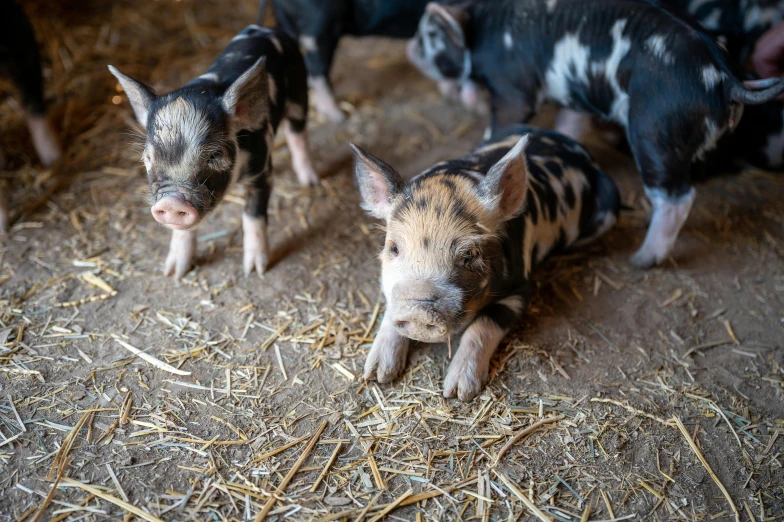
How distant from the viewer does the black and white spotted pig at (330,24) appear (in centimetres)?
489

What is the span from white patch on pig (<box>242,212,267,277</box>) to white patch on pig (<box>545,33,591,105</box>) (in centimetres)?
209

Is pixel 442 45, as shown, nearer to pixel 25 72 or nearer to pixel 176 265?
pixel 176 265

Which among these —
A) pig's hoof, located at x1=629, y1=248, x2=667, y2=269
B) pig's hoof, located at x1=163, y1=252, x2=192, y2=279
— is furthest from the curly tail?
pig's hoof, located at x1=163, y1=252, x2=192, y2=279

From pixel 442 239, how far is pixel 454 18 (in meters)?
2.29

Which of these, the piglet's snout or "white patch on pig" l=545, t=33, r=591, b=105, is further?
"white patch on pig" l=545, t=33, r=591, b=105

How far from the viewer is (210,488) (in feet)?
8.58

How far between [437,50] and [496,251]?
7.99ft

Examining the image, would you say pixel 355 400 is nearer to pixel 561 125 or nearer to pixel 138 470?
pixel 138 470

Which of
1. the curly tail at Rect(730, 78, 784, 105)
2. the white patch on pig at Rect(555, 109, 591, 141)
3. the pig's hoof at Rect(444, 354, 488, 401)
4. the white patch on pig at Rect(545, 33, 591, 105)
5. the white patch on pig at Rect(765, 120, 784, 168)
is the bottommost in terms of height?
the pig's hoof at Rect(444, 354, 488, 401)

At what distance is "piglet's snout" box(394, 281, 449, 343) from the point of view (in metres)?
2.69

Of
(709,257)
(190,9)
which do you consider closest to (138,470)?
(709,257)

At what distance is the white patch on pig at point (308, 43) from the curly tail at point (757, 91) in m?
2.91

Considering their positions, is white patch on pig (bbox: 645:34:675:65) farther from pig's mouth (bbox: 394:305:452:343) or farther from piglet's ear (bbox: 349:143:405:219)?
pig's mouth (bbox: 394:305:452:343)

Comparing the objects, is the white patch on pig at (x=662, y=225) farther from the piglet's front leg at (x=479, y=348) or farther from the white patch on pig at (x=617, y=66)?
the piglet's front leg at (x=479, y=348)
